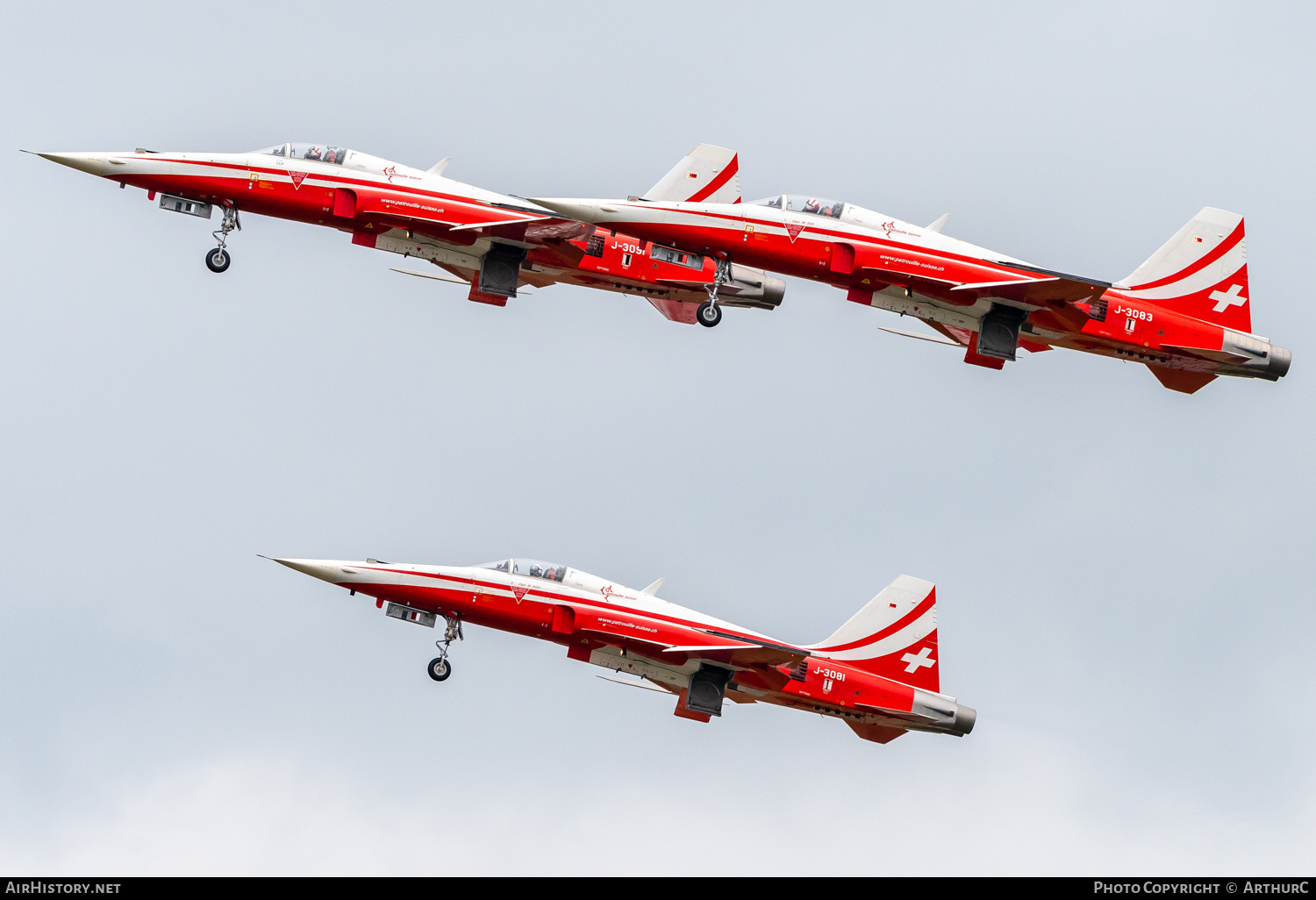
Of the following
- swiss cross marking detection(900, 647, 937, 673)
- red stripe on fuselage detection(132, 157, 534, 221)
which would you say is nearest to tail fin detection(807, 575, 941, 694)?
swiss cross marking detection(900, 647, 937, 673)

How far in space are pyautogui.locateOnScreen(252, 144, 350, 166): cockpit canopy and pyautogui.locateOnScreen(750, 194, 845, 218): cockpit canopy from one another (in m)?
10.7

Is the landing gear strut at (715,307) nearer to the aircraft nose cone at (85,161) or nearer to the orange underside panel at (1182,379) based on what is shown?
the orange underside panel at (1182,379)

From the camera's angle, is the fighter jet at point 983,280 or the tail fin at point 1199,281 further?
the tail fin at point 1199,281

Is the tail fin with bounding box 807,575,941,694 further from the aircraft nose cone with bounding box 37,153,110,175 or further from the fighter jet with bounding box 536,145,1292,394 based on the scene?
the aircraft nose cone with bounding box 37,153,110,175

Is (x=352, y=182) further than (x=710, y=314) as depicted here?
Yes

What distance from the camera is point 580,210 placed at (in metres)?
77.1

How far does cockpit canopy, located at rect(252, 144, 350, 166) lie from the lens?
3105 inches

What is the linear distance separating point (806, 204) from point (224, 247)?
1502 centimetres

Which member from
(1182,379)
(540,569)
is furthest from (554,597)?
(1182,379)

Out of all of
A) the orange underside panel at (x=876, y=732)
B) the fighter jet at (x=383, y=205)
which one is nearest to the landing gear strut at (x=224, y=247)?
the fighter jet at (x=383, y=205)

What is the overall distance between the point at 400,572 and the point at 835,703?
1173cm

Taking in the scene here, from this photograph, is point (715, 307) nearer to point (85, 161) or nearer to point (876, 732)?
point (876, 732)

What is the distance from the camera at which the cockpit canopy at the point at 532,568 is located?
77.6m
